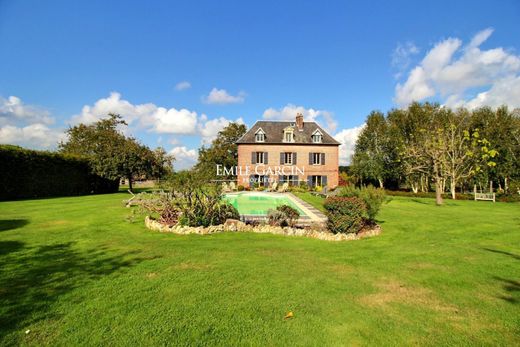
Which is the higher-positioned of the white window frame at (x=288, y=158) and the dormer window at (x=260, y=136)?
the dormer window at (x=260, y=136)

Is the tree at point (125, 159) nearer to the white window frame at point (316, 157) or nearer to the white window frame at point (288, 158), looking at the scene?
the white window frame at point (288, 158)

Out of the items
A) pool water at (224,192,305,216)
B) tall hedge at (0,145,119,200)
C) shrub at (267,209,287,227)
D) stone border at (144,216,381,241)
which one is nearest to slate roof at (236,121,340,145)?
pool water at (224,192,305,216)

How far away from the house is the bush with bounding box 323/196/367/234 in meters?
24.8

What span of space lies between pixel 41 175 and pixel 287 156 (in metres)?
25.0

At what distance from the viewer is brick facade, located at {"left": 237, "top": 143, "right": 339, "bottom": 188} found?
34906mm

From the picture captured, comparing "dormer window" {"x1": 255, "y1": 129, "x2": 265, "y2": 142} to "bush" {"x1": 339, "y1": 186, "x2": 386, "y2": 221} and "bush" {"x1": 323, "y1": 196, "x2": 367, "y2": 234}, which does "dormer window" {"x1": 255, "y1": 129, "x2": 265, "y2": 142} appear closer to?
"bush" {"x1": 339, "y1": 186, "x2": 386, "y2": 221}

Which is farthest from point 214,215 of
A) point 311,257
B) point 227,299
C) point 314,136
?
point 314,136

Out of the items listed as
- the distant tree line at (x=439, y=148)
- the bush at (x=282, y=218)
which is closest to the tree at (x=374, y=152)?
the distant tree line at (x=439, y=148)

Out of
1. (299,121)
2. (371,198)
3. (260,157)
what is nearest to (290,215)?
(371,198)

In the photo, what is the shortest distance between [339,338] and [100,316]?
3198mm

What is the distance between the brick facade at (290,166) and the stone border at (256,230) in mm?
24404

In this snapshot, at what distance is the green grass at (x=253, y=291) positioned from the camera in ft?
11.4

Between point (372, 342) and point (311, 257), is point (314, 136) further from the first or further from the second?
point (372, 342)

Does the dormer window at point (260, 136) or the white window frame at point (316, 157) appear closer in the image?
the dormer window at point (260, 136)
